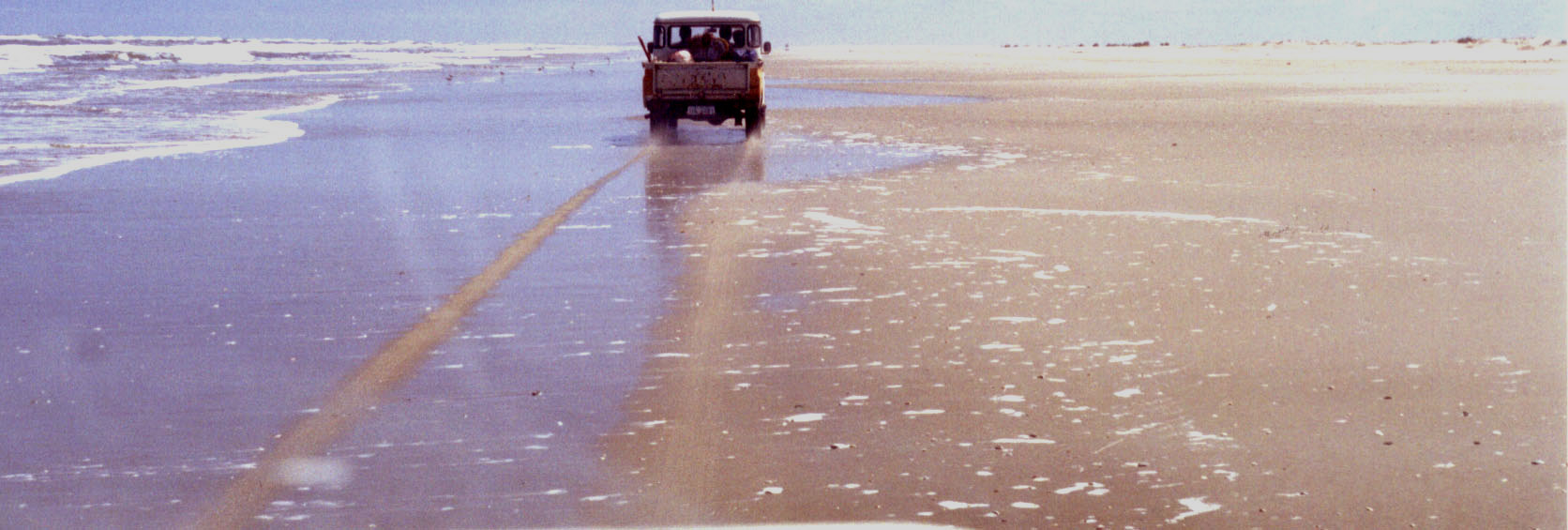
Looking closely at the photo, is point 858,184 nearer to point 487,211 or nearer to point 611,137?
point 487,211

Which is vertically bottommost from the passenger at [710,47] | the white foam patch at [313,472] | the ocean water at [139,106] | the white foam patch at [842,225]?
the ocean water at [139,106]

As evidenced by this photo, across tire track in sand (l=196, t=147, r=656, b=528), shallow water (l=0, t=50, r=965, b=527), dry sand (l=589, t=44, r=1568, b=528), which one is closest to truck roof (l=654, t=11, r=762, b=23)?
shallow water (l=0, t=50, r=965, b=527)

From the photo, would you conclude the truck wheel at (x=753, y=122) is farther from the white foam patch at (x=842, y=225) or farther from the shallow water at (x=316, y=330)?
the white foam patch at (x=842, y=225)

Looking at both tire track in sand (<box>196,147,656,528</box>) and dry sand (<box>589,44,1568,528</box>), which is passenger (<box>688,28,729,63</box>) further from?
tire track in sand (<box>196,147,656,528</box>)

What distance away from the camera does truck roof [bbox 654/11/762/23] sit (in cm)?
2467

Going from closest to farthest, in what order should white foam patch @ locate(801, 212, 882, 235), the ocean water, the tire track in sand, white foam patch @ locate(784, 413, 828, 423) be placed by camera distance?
the tire track in sand < white foam patch @ locate(784, 413, 828, 423) < white foam patch @ locate(801, 212, 882, 235) < the ocean water

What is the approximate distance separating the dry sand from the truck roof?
31.5 feet

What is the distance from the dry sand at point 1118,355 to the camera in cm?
509

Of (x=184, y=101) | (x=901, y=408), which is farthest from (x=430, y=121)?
(x=901, y=408)

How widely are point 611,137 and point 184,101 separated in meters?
15.2

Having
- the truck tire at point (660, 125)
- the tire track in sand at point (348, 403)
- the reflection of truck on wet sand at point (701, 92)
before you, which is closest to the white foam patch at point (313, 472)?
the tire track in sand at point (348, 403)

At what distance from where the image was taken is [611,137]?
2273cm

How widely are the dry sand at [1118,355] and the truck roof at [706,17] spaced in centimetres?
959

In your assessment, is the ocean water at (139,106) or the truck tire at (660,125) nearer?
the ocean water at (139,106)
